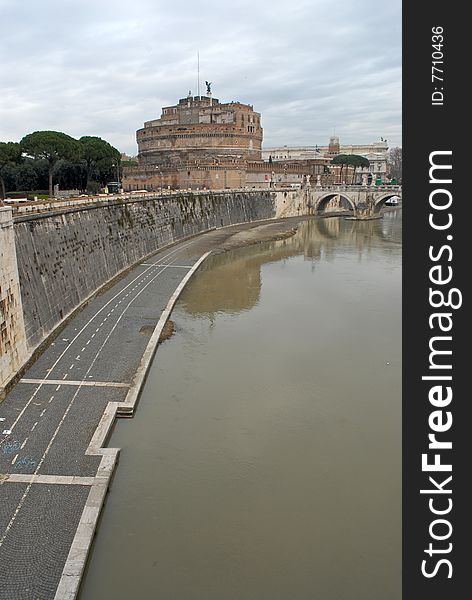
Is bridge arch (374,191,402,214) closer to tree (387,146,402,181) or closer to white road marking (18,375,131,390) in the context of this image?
tree (387,146,402,181)

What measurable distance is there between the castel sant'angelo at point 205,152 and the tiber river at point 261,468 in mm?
41529

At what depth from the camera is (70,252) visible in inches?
824

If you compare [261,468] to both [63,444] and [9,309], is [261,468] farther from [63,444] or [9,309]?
[9,309]

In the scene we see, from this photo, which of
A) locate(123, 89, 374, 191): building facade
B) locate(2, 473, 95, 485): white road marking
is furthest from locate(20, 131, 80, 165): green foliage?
locate(2, 473, 95, 485): white road marking

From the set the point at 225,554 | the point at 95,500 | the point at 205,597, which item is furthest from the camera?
the point at 95,500

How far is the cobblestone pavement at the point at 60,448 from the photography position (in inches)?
309

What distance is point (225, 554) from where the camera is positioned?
8.52 m

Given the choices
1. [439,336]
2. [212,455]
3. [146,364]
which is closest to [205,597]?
[212,455]

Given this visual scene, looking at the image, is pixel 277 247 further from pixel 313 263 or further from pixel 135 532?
pixel 135 532

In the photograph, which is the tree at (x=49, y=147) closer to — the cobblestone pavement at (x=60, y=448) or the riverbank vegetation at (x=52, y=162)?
the riverbank vegetation at (x=52, y=162)

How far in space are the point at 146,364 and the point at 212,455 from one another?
4.62m

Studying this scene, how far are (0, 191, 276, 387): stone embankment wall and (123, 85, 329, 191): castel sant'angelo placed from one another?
1879 centimetres

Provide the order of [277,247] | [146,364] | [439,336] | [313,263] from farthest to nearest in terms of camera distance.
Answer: [277,247]
[313,263]
[146,364]
[439,336]

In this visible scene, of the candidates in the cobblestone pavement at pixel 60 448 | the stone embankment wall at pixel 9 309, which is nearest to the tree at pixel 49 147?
the cobblestone pavement at pixel 60 448
